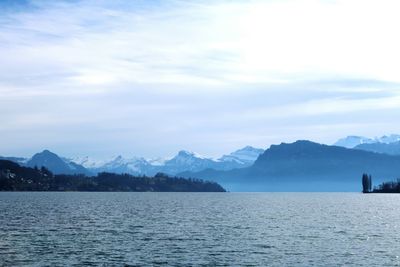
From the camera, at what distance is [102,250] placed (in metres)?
97.8

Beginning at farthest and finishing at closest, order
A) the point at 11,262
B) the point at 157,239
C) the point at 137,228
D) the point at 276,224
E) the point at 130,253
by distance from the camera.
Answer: the point at 276,224 → the point at 137,228 → the point at 157,239 → the point at 130,253 → the point at 11,262

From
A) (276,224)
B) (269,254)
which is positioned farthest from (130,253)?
(276,224)

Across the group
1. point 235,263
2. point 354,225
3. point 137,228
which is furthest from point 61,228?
point 354,225

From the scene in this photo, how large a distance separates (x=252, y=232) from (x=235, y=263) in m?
45.0

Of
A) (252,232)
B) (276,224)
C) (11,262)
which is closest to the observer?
(11,262)

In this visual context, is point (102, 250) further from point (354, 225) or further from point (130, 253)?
point (354, 225)

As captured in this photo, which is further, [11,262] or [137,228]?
[137,228]

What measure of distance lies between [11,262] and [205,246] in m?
34.2

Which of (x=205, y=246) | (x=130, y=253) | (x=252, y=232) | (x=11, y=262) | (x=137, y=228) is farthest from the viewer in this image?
(x=137, y=228)

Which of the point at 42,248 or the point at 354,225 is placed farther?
the point at 354,225

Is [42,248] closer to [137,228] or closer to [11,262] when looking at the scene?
[11,262]

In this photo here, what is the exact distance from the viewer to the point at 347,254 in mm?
95750

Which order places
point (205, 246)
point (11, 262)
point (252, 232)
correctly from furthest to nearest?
point (252, 232) → point (205, 246) → point (11, 262)

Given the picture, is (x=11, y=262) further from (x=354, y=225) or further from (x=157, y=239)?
(x=354, y=225)
